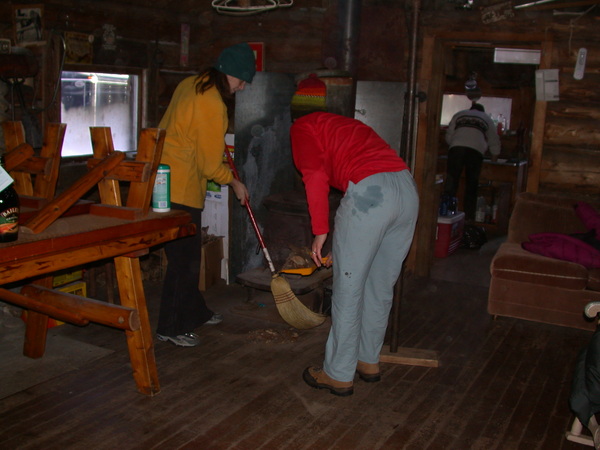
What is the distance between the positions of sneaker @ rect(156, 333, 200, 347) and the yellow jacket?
0.90 metres

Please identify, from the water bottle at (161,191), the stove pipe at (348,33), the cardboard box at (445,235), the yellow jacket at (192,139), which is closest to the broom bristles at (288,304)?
the yellow jacket at (192,139)

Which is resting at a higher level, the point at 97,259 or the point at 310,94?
the point at 310,94

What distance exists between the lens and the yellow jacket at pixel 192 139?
12.5 feet

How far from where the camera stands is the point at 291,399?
3414 mm

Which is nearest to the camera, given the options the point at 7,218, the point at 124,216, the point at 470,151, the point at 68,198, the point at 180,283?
the point at 7,218

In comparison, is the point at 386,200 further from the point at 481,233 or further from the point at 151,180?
the point at 481,233

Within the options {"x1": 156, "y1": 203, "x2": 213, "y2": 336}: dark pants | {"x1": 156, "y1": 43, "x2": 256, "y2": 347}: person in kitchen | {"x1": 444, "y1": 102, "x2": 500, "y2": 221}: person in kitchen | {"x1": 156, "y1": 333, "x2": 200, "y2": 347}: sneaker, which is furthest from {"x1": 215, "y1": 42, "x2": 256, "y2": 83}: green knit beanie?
{"x1": 444, "y1": 102, "x2": 500, "y2": 221}: person in kitchen

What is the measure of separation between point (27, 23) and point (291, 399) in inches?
128

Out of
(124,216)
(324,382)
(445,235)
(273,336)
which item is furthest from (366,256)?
(445,235)

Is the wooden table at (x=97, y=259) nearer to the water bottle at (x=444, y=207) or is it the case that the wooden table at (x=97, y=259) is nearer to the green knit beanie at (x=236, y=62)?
the green knit beanie at (x=236, y=62)

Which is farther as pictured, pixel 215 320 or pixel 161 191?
pixel 215 320

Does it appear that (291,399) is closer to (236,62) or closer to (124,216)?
(124,216)

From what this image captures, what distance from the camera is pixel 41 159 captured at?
10.9 feet

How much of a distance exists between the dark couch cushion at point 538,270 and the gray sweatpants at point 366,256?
1609 millimetres
